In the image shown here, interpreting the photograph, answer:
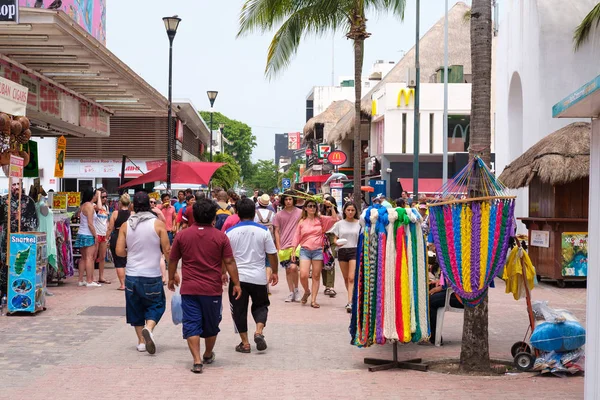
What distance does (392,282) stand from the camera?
856 centimetres

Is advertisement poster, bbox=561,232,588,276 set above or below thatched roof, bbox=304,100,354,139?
below

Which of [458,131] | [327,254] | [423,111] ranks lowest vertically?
[327,254]

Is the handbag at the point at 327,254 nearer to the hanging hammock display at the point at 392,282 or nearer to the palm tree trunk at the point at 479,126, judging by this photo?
the hanging hammock display at the point at 392,282

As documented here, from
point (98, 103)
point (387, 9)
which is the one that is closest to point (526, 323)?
point (98, 103)

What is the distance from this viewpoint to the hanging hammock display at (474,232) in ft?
26.8

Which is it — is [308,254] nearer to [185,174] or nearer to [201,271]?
[201,271]

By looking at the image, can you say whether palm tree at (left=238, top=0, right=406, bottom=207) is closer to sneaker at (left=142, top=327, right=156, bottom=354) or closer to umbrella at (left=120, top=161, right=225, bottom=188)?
umbrella at (left=120, top=161, right=225, bottom=188)

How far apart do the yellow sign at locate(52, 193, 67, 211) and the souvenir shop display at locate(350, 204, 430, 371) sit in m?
11.2

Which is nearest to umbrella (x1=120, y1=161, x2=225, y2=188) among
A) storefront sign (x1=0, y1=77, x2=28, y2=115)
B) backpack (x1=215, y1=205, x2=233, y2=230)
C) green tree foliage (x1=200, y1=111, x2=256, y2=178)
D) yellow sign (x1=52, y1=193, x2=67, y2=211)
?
yellow sign (x1=52, y1=193, x2=67, y2=211)

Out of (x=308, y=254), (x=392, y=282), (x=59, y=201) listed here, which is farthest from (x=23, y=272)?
(x=59, y=201)

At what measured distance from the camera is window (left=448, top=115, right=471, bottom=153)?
4209cm

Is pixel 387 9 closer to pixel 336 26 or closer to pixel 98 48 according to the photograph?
pixel 336 26

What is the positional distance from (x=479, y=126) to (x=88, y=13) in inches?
1092

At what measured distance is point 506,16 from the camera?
24.0 meters
